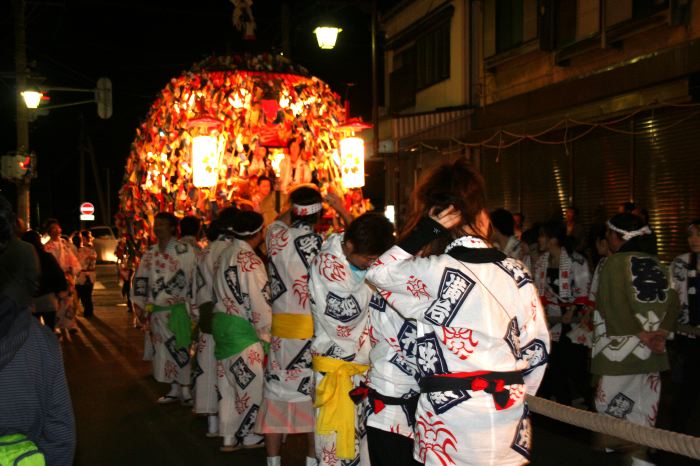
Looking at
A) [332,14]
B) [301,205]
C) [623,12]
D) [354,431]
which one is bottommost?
[354,431]

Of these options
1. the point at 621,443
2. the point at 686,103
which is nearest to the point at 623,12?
the point at 686,103

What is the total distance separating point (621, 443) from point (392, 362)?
10.2ft

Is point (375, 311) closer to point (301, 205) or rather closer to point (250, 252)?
point (301, 205)

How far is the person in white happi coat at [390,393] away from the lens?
364 centimetres

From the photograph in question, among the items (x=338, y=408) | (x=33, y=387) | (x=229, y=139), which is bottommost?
(x=338, y=408)

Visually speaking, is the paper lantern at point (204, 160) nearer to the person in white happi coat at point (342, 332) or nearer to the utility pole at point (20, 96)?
the person in white happi coat at point (342, 332)

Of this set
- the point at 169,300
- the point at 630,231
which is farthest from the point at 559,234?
the point at 169,300

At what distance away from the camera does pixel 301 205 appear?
5.79 m

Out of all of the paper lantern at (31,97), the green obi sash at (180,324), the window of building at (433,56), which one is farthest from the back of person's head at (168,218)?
the paper lantern at (31,97)

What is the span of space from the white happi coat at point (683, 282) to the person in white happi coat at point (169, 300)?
4.60 meters

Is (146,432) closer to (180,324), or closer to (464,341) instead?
(180,324)

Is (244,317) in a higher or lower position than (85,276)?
higher

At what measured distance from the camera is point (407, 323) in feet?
11.6

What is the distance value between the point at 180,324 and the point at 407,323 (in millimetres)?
5606
